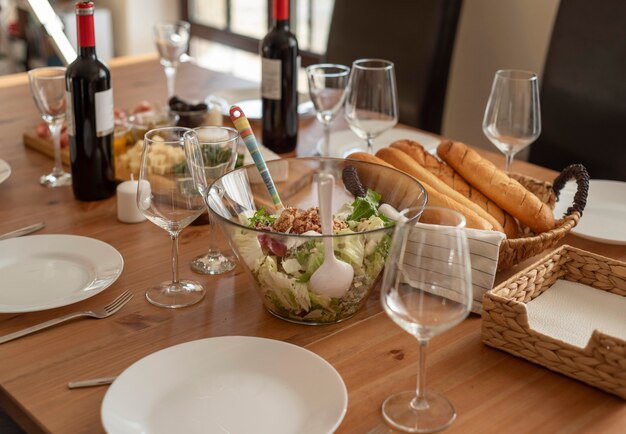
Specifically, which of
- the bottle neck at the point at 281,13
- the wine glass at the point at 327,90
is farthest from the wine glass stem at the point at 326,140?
the bottle neck at the point at 281,13

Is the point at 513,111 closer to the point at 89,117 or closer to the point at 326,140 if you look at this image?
the point at 326,140

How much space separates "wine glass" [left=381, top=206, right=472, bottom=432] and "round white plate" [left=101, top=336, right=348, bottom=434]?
10 centimetres

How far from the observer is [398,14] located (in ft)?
7.47

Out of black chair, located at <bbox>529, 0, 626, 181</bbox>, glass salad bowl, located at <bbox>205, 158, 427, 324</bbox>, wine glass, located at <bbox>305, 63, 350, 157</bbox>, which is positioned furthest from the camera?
black chair, located at <bbox>529, 0, 626, 181</bbox>

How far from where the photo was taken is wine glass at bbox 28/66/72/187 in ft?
4.95

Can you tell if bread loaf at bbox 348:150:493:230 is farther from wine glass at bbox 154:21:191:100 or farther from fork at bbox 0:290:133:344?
wine glass at bbox 154:21:191:100

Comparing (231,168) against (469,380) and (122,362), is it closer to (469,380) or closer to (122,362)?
(122,362)

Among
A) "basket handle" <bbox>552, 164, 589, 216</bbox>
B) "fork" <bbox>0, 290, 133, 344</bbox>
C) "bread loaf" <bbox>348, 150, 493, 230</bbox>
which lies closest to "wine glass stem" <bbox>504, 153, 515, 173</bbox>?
"basket handle" <bbox>552, 164, 589, 216</bbox>

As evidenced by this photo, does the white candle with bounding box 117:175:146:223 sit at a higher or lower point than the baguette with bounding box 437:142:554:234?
lower

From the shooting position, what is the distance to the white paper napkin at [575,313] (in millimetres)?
1023

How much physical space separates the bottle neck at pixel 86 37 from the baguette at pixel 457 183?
1.84ft

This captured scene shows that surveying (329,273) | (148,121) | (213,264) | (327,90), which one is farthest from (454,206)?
(148,121)

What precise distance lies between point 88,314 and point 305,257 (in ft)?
1.04

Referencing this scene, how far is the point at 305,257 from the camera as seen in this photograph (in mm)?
1008
